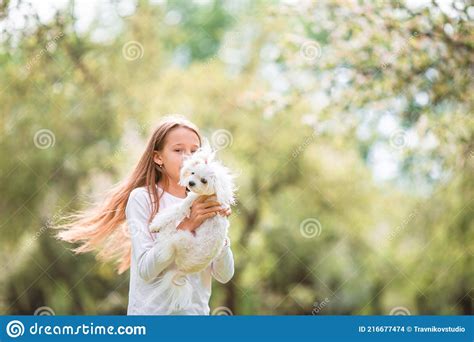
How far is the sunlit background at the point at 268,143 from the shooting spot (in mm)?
5477

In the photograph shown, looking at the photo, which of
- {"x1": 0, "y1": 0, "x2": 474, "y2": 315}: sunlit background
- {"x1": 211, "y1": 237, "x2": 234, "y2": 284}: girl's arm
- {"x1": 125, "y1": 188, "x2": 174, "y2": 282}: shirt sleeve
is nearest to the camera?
{"x1": 125, "y1": 188, "x2": 174, "y2": 282}: shirt sleeve

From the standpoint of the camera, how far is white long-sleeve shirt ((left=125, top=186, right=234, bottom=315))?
7.24ft

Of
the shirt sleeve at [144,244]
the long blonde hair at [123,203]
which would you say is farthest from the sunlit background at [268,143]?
the shirt sleeve at [144,244]

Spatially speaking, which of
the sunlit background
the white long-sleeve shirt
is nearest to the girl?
the white long-sleeve shirt

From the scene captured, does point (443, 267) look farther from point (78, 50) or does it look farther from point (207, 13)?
point (78, 50)

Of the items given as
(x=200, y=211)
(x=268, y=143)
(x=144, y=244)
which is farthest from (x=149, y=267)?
(x=268, y=143)

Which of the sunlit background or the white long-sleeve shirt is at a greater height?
the white long-sleeve shirt

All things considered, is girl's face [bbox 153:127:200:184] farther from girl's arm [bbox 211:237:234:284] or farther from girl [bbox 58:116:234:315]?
girl's arm [bbox 211:237:234:284]

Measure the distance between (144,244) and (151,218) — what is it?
0.34 feet

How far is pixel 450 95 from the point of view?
5.30 m

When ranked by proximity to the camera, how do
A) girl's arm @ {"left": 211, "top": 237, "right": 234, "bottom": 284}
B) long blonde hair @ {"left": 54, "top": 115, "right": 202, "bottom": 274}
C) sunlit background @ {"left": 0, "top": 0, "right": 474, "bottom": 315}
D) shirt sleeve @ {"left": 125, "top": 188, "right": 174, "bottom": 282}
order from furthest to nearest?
1. sunlit background @ {"left": 0, "top": 0, "right": 474, "bottom": 315}
2. long blonde hair @ {"left": 54, "top": 115, "right": 202, "bottom": 274}
3. girl's arm @ {"left": 211, "top": 237, "right": 234, "bottom": 284}
4. shirt sleeve @ {"left": 125, "top": 188, "right": 174, "bottom": 282}

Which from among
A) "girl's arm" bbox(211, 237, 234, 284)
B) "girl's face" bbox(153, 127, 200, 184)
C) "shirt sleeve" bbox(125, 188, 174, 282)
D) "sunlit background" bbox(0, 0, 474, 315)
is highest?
"girl's face" bbox(153, 127, 200, 184)

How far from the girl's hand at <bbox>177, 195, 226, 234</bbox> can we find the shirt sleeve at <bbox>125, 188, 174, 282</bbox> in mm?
103

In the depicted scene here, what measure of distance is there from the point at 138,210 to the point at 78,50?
408 cm
